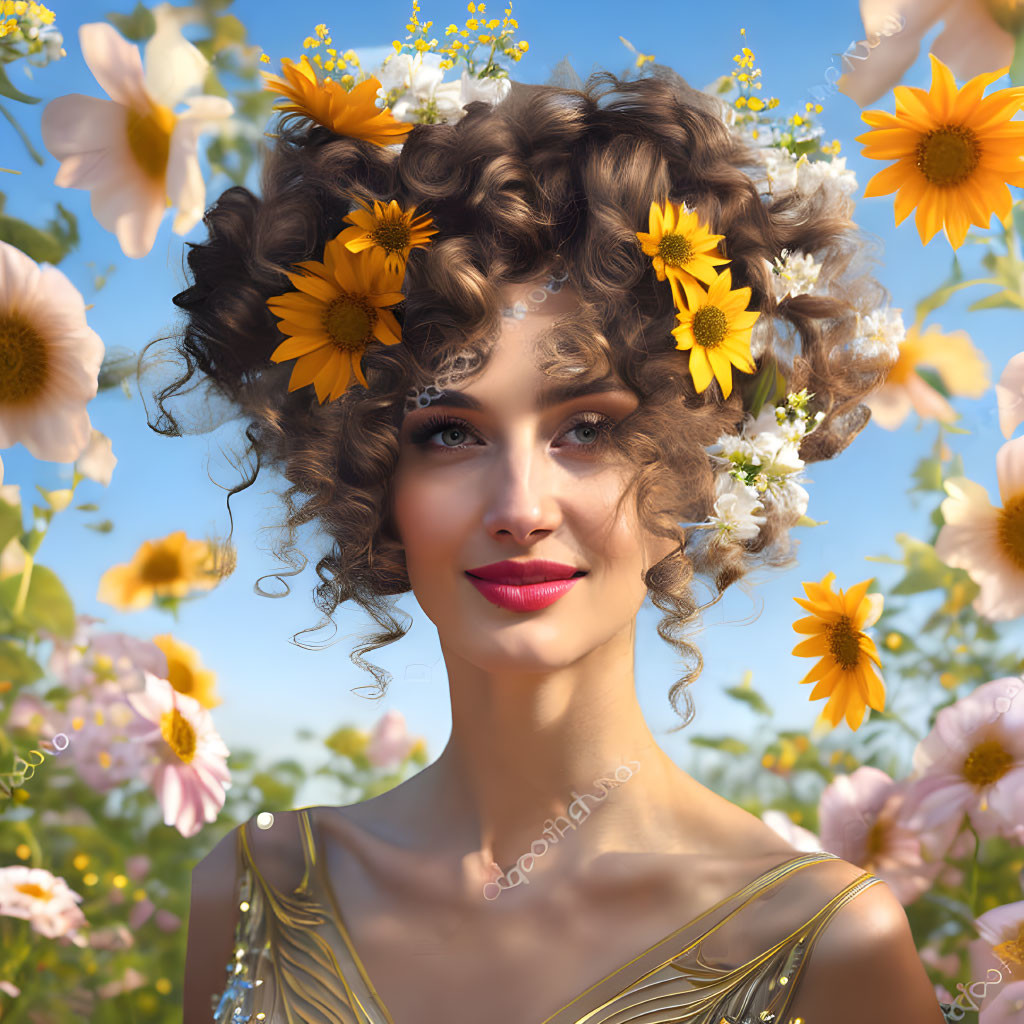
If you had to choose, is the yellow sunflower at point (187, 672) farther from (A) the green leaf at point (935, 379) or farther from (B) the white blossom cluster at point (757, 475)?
(A) the green leaf at point (935, 379)

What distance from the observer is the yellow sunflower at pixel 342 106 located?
1173 millimetres

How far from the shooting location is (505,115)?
1188 millimetres

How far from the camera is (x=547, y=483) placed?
1.09m

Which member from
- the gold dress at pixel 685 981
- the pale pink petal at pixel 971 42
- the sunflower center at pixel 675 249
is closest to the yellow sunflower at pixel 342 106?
the sunflower center at pixel 675 249

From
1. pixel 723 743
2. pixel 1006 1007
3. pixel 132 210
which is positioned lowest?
pixel 1006 1007

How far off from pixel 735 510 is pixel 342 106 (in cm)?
68

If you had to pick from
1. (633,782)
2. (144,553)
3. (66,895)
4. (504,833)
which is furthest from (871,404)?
(66,895)

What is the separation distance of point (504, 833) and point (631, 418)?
0.55 m

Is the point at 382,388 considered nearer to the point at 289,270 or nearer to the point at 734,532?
the point at 289,270

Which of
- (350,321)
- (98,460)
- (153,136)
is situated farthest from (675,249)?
(98,460)

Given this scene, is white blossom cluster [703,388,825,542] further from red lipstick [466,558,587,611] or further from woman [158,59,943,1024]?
red lipstick [466,558,587,611]

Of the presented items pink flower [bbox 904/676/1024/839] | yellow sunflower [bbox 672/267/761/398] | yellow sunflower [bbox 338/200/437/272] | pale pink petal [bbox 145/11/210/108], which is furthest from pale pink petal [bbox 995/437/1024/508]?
pale pink petal [bbox 145/11/210/108]

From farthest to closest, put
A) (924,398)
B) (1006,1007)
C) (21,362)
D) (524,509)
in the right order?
(21,362) → (924,398) → (1006,1007) → (524,509)

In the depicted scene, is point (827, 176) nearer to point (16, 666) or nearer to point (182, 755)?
point (182, 755)
